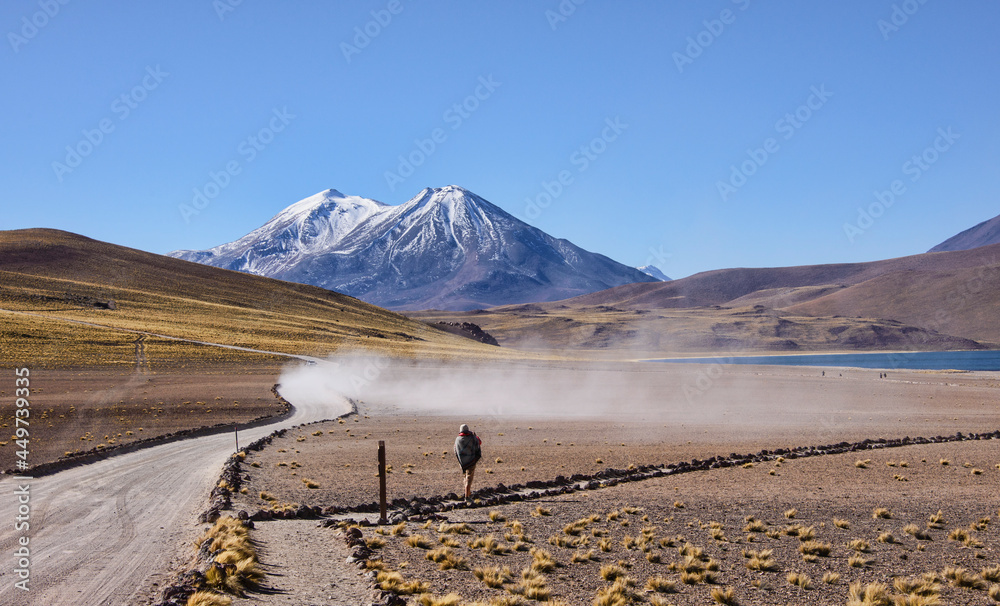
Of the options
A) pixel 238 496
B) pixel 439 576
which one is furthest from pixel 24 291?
pixel 439 576

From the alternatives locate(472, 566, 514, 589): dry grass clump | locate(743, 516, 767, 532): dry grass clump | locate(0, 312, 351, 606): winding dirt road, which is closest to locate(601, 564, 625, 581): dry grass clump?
locate(472, 566, 514, 589): dry grass clump

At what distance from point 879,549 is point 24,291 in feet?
333

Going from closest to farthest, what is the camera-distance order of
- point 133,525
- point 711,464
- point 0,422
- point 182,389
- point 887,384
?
point 133,525 < point 711,464 < point 0,422 < point 182,389 < point 887,384

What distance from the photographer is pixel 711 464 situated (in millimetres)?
19297

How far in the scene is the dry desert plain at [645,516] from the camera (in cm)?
875

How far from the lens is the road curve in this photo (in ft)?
28.5

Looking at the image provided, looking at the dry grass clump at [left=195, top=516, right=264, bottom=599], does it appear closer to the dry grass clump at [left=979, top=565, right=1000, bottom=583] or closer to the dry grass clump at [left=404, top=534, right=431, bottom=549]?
the dry grass clump at [left=404, top=534, right=431, bottom=549]

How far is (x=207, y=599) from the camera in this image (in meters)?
7.21

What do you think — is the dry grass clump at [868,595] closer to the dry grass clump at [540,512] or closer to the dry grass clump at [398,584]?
the dry grass clump at [398,584]

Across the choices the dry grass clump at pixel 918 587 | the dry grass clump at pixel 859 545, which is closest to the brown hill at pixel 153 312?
the dry grass clump at pixel 859 545

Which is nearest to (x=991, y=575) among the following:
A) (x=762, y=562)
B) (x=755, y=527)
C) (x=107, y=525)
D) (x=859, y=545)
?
(x=859, y=545)

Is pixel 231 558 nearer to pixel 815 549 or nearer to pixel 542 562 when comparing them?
pixel 542 562

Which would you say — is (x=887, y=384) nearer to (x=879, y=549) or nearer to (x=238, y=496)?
(x=879, y=549)

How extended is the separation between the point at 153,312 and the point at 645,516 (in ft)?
290
